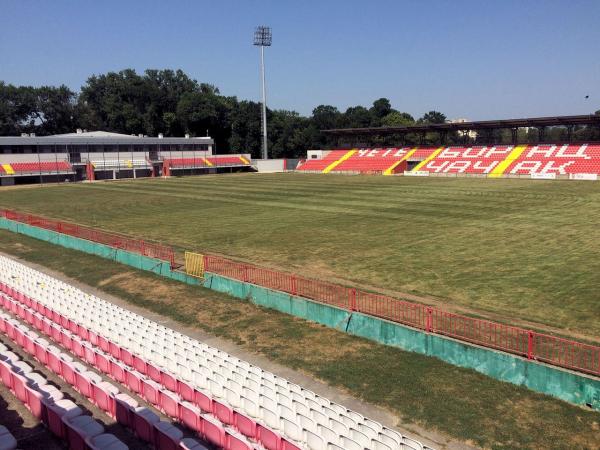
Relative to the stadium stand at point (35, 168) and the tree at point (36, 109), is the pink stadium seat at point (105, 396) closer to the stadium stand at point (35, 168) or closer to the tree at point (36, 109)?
the stadium stand at point (35, 168)

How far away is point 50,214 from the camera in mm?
43188

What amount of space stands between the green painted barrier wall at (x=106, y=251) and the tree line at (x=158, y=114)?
255 feet

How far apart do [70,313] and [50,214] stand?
31091 millimetres

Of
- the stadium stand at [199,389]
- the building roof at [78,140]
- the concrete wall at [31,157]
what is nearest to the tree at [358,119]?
the building roof at [78,140]

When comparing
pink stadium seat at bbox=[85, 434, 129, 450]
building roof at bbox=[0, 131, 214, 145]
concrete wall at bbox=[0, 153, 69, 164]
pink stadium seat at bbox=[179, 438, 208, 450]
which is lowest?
pink stadium seat at bbox=[179, 438, 208, 450]

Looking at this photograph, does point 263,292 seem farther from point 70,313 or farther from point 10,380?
point 10,380

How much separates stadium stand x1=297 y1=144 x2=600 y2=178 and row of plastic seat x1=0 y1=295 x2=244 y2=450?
6692cm

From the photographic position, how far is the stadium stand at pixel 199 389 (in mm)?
8680

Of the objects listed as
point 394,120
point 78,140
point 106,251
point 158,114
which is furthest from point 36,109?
point 106,251

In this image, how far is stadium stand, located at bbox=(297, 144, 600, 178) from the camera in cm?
6819

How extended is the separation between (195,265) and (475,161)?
6546 cm

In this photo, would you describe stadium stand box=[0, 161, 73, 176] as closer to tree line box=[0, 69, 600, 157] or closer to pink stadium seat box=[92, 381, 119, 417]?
tree line box=[0, 69, 600, 157]

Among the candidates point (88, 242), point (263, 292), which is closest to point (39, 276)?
point (88, 242)

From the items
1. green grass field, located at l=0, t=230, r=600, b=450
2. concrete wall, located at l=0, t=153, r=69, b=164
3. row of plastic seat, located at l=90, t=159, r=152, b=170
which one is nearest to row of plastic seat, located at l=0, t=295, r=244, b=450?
green grass field, located at l=0, t=230, r=600, b=450
